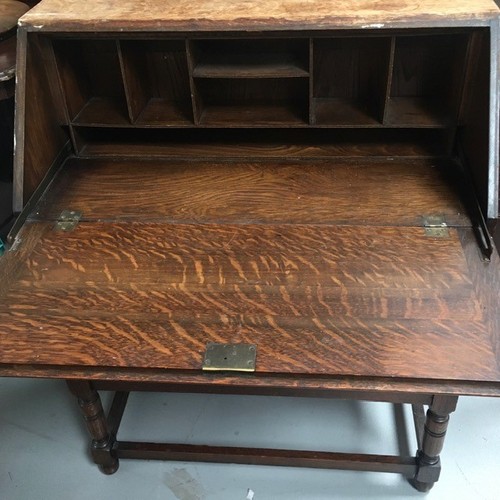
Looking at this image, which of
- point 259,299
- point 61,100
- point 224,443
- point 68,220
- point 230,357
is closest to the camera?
point 230,357

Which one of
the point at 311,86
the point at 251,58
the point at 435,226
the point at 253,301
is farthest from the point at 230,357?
the point at 251,58

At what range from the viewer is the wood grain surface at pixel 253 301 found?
105cm

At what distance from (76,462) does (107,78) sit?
1.07 m

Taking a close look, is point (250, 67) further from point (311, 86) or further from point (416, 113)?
point (416, 113)

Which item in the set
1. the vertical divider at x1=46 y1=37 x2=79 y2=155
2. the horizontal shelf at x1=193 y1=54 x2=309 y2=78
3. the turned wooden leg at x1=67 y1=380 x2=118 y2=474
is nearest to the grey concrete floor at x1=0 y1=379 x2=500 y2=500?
the turned wooden leg at x1=67 y1=380 x2=118 y2=474

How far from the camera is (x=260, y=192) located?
4.66 feet

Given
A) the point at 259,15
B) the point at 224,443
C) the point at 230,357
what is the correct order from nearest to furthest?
the point at 230,357 → the point at 259,15 → the point at 224,443

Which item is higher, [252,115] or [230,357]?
[252,115]

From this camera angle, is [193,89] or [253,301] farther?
[193,89]

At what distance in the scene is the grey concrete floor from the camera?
1.55 m

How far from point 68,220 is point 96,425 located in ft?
1.73

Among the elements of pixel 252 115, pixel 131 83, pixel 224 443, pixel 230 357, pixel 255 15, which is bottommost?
pixel 224 443

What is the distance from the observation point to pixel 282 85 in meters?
1.54

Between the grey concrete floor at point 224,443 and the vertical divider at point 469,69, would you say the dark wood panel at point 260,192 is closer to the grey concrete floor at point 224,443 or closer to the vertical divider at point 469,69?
the vertical divider at point 469,69
